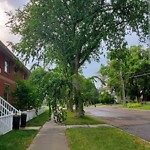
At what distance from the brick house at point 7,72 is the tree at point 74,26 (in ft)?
4.28

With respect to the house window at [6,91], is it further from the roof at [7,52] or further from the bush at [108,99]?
the bush at [108,99]

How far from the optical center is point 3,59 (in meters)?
25.0

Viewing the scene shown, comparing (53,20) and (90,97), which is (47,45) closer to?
(53,20)

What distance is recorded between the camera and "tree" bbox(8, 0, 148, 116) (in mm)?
23625

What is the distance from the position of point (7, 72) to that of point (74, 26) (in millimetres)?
6736

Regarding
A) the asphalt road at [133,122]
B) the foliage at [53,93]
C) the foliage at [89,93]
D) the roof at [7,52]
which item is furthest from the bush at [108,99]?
the foliage at [53,93]

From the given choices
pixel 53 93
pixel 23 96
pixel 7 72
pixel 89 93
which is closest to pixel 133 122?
pixel 89 93

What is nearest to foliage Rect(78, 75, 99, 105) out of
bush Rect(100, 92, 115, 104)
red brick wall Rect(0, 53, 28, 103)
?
red brick wall Rect(0, 53, 28, 103)

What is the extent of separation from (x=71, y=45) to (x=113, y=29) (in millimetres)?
4263

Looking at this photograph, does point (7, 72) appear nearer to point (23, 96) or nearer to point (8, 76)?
point (8, 76)

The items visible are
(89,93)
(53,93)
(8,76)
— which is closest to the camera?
(53,93)

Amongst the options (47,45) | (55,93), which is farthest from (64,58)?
(55,93)

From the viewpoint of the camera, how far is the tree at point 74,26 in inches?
930

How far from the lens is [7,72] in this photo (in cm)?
2673
